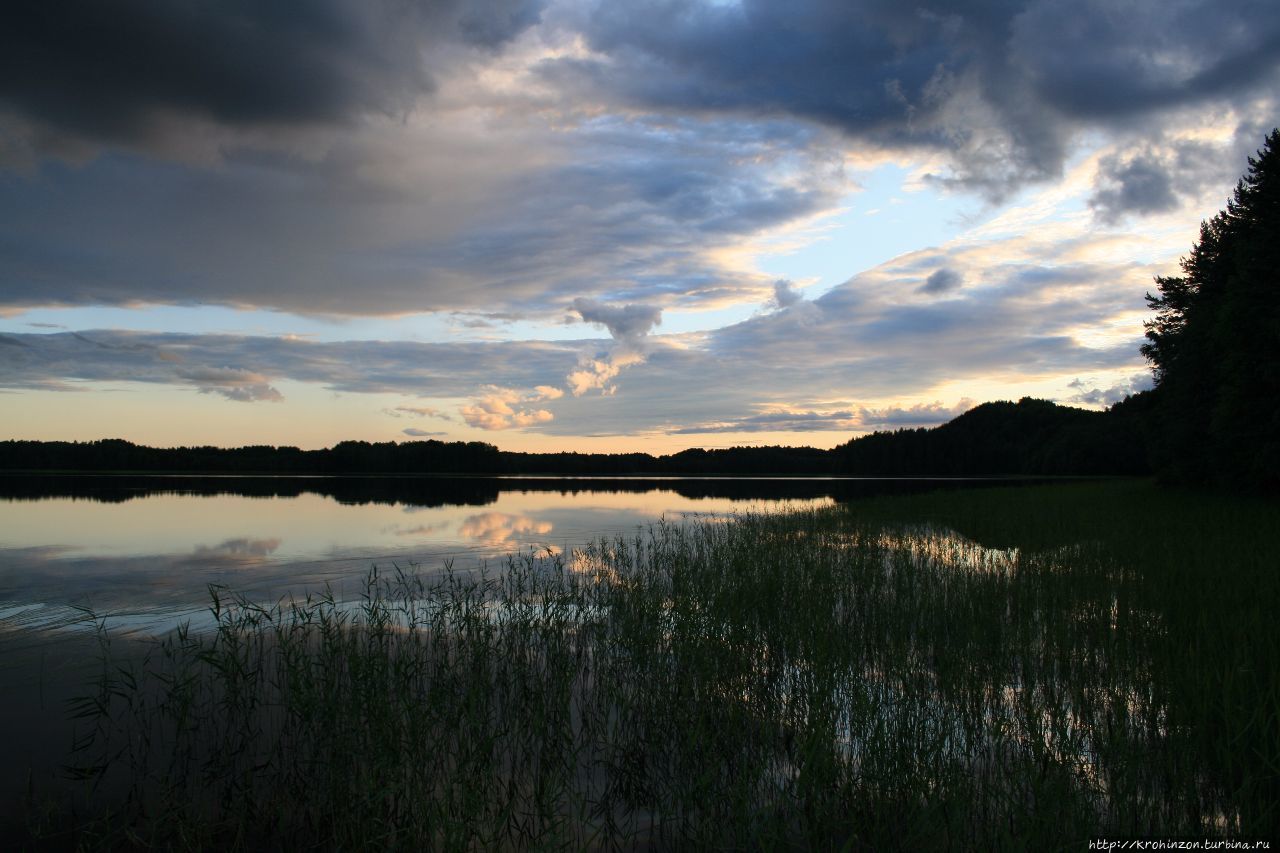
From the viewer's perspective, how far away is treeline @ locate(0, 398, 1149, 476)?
106m

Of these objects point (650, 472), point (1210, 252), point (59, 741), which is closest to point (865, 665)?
point (59, 741)

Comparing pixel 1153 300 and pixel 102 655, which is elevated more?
pixel 1153 300

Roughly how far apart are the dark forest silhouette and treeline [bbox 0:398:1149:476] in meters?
0.25

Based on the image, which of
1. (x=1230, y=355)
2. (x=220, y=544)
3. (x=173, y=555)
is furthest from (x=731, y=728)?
(x=1230, y=355)

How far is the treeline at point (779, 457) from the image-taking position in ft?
346

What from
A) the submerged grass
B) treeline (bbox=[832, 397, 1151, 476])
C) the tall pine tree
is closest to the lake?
the submerged grass

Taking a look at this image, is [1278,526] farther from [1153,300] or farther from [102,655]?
[1153,300]

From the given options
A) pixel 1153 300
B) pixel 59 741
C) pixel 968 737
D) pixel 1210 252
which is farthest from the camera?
pixel 1153 300

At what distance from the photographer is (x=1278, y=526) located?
59.8 feet

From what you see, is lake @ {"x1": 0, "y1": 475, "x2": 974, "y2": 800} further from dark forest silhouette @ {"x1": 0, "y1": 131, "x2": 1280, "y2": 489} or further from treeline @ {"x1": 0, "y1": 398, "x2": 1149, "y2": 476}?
treeline @ {"x1": 0, "y1": 398, "x2": 1149, "y2": 476}

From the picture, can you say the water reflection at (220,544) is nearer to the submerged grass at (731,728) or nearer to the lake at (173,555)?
the lake at (173,555)

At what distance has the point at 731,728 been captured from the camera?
21.9 ft

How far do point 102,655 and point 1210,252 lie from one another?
49.6 meters

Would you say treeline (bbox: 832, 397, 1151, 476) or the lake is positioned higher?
treeline (bbox: 832, 397, 1151, 476)
